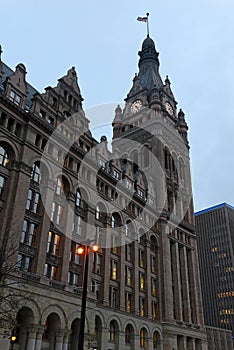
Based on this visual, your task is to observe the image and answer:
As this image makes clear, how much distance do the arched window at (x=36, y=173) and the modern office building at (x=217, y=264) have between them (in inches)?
5732

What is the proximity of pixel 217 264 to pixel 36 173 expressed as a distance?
5871 inches

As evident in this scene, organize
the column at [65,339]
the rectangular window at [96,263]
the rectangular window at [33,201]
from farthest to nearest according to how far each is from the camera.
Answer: the rectangular window at [96,263]
the rectangular window at [33,201]
the column at [65,339]

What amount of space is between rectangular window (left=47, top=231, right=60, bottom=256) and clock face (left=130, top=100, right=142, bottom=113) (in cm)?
5477

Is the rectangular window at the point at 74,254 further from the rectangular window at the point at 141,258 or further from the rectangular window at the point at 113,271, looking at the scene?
the rectangular window at the point at 141,258

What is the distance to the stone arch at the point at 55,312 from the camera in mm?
36969

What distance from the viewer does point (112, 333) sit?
4891 centimetres

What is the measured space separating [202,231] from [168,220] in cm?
12097

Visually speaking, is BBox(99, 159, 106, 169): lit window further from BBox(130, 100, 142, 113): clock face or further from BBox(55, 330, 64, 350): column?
BBox(130, 100, 142, 113): clock face

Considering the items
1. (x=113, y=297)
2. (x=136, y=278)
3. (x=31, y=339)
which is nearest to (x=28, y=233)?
(x=31, y=339)

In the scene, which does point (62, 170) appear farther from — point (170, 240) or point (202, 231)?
point (202, 231)

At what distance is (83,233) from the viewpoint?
48312 mm

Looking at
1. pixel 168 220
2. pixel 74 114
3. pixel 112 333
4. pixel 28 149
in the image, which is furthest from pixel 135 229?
pixel 28 149

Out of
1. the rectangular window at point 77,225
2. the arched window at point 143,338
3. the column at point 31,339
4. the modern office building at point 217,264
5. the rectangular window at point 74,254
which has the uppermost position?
the modern office building at point 217,264

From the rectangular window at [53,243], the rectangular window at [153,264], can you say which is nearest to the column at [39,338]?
the rectangular window at [53,243]
